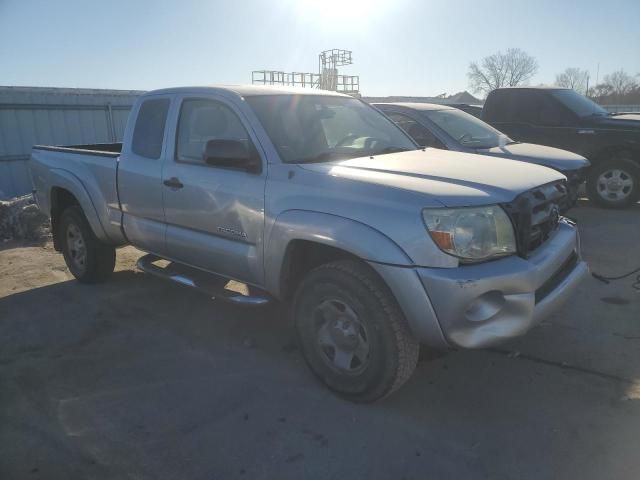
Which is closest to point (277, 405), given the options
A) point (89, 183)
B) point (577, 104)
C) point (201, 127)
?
point (201, 127)

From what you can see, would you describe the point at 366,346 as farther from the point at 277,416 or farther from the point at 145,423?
the point at 145,423

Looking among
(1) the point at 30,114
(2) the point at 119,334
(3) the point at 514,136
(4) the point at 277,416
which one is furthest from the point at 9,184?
(4) the point at 277,416

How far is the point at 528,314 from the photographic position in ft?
9.27

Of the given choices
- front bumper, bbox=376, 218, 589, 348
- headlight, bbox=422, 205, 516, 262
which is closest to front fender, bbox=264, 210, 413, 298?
front bumper, bbox=376, 218, 589, 348

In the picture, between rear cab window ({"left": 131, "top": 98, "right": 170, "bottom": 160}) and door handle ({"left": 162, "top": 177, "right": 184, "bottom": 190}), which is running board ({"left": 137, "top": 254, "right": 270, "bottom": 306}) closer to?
door handle ({"left": 162, "top": 177, "right": 184, "bottom": 190})

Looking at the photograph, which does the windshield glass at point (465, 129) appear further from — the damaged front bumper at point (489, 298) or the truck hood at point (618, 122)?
the damaged front bumper at point (489, 298)

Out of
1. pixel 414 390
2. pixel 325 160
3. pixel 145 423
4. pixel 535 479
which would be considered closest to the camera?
pixel 535 479

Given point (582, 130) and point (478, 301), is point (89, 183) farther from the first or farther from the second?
point (582, 130)

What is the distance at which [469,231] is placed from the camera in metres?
2.77

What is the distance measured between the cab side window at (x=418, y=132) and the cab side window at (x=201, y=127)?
3.49 m

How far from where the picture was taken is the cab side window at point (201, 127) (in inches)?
154

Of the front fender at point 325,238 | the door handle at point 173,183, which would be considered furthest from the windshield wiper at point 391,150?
the door handle at point 173,183

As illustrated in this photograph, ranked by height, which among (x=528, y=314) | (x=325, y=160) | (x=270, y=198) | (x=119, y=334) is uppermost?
(x=325, y=160)

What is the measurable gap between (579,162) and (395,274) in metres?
5.42
